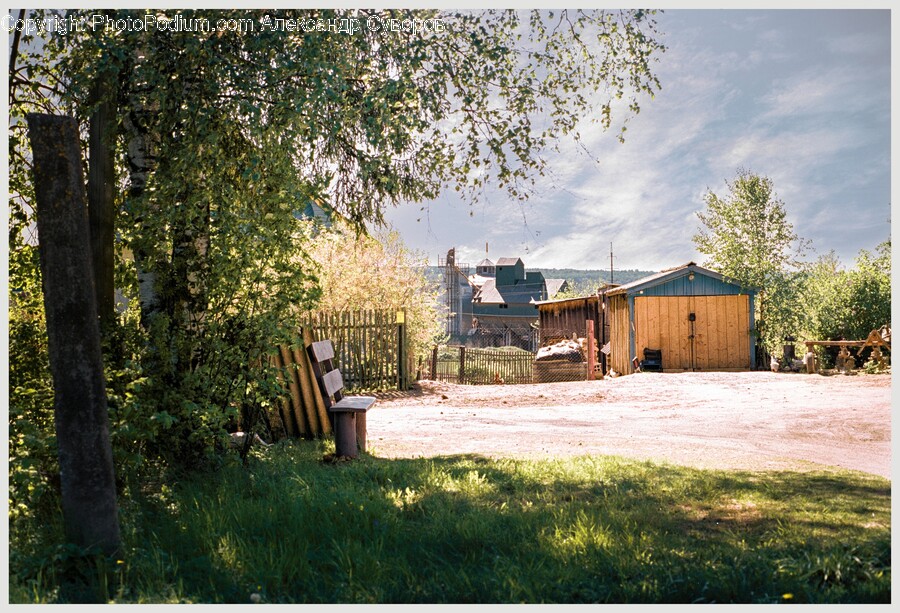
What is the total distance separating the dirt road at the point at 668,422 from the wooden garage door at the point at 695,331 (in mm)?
4932

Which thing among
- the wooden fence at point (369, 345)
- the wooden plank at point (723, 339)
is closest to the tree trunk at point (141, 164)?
the wooden fence at point (369, 345)

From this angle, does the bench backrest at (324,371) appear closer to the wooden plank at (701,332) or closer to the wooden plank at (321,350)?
the wooden plank at (321,350)

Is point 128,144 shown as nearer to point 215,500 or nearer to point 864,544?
point 215,500

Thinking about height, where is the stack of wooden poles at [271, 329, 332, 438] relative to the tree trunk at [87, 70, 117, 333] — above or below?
below

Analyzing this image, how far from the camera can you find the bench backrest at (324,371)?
7532 millimetres

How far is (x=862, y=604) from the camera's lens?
344 cm

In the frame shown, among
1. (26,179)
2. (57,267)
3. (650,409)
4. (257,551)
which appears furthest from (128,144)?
(650,409)

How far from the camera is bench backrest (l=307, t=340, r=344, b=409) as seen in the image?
7.53 metres

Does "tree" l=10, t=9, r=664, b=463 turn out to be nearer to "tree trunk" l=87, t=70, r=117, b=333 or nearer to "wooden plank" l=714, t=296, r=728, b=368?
"tree trunk" l=87, t=70, r=117, b=333

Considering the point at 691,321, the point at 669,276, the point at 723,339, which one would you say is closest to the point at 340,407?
the point at 669,276

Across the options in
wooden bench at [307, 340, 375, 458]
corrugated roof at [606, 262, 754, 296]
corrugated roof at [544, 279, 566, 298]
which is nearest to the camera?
wooden bench at [307, 340, 375, 458]

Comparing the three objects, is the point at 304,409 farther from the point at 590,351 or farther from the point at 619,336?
the point at 619,336

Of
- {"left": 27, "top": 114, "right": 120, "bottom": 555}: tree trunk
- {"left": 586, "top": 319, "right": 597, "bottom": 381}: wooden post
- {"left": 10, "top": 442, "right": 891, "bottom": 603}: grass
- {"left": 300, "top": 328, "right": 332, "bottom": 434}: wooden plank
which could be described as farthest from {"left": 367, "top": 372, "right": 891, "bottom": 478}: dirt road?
{"left": 586, "top": 319, "right": 597, "bottom": 381}: wooden post

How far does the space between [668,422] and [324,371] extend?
6605 millimetres
